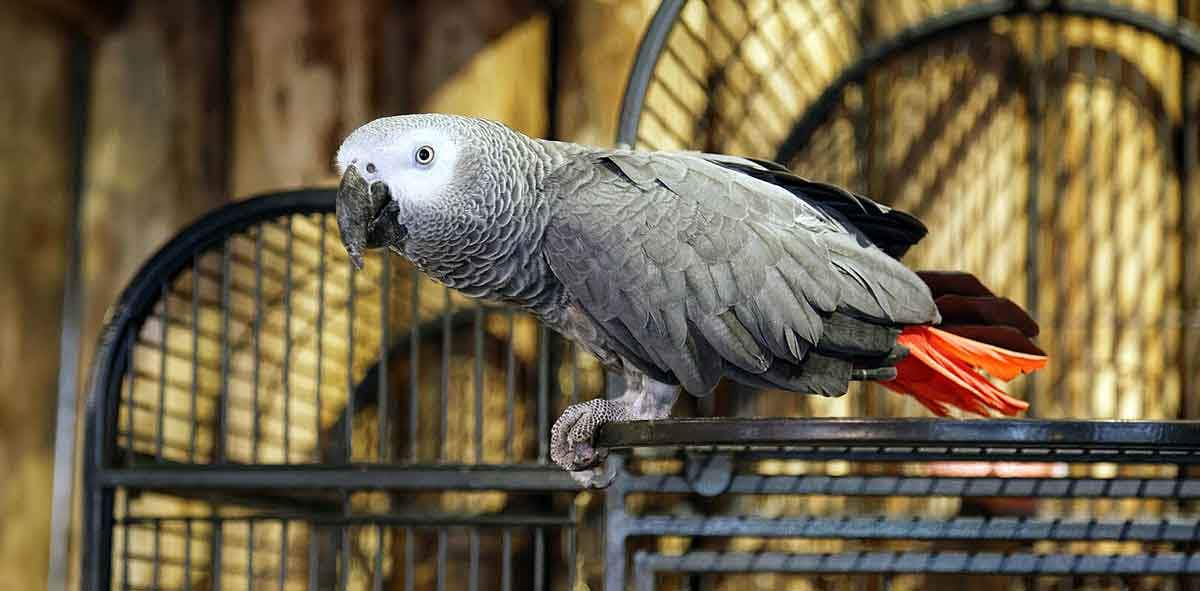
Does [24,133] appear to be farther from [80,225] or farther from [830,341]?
[830,341]

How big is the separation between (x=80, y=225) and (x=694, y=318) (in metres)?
1.08

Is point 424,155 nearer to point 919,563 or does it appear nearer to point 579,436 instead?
point 579,436

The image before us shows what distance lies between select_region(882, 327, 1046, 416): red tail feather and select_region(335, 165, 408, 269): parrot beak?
415 millimetres

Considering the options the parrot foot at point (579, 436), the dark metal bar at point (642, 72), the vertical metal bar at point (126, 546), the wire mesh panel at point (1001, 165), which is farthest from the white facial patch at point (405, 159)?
the wire mesh panel at point (1001, 165)

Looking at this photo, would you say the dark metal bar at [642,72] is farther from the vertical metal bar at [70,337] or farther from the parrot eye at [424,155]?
the vertical metal bar at [70,337]

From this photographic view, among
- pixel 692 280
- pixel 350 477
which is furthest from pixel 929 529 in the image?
pixel 350 477

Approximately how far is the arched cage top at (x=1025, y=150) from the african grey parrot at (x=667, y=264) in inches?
27.3

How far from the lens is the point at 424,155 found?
1032 mm

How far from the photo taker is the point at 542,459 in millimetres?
1401

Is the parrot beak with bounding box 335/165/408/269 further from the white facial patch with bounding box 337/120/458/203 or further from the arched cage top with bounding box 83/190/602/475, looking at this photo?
the arched cage top with bounding box 83/190/602/475

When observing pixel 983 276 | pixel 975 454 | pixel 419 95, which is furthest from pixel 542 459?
pixel 983 276

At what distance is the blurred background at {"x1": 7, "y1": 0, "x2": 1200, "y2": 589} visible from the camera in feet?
5.80

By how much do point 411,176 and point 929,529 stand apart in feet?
1.55

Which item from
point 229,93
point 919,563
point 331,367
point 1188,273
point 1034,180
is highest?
point 229,93
